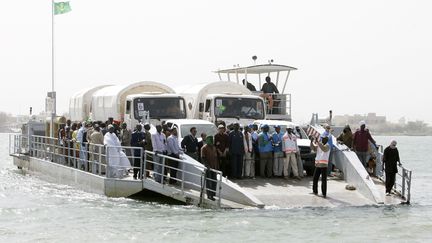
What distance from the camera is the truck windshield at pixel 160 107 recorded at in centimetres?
2991

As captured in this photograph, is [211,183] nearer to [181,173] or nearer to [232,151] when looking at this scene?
[181,173]

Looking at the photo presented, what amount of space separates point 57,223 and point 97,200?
12.1 feet

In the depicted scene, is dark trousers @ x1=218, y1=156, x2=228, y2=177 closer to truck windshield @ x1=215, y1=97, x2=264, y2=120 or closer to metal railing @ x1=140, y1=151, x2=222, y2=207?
metal railing @ x1=140, y1=151, x2=222, y2=207

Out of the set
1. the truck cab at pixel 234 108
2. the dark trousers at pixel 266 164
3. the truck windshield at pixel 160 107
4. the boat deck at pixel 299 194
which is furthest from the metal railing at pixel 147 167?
the truck cab at pixel 234 108

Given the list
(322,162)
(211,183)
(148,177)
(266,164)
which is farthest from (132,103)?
(322,162)

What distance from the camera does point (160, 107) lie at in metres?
30.0

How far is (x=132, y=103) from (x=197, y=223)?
11.9 m

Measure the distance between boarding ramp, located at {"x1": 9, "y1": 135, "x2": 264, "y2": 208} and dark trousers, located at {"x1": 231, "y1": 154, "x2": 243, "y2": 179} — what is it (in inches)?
59.2

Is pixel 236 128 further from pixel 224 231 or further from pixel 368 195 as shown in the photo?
pixel 224 231

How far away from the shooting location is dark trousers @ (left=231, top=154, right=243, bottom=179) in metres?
23.1

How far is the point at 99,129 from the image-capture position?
25000 mm

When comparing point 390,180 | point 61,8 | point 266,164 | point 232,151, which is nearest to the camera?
point 390,180

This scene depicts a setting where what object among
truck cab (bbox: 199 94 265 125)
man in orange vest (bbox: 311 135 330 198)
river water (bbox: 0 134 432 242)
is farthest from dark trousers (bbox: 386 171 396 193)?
truck cab (bbox: 199 94 265 125)

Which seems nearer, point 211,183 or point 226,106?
point 211,183
